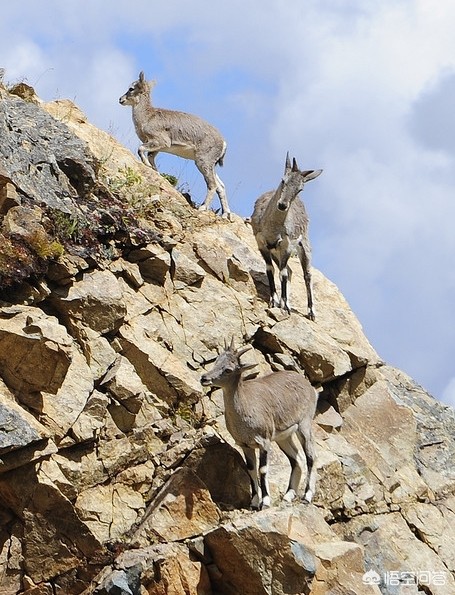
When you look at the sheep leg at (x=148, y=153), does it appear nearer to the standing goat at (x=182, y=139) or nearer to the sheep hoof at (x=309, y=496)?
the standing goat at (x=182, y=139)

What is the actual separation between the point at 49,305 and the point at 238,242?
5.67 metres

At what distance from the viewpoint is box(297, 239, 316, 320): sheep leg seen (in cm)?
2008

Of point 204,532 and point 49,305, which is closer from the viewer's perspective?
point 204,532

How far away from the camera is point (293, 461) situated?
16125 mm

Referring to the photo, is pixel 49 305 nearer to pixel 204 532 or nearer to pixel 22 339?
pixel 22 339

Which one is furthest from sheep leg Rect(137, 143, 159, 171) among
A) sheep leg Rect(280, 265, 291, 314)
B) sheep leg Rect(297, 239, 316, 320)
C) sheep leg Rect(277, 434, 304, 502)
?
sheep leg Rect(277, 434, 304, 502)

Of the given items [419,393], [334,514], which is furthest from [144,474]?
[419,393]

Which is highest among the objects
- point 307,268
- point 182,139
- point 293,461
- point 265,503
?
point 182,139

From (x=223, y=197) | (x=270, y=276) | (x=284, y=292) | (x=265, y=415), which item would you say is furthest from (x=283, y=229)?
(x=265, y=415)

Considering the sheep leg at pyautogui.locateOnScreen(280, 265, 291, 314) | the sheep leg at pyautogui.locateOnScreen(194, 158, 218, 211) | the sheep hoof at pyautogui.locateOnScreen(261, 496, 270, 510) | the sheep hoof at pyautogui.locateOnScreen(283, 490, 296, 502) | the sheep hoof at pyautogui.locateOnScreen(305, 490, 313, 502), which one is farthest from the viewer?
the sheep leg at pyautogui.locateOnScreen(194, 158, 218, 211)

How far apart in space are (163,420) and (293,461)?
6.86 ft

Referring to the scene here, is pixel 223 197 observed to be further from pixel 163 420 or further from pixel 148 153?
pixel 163 420

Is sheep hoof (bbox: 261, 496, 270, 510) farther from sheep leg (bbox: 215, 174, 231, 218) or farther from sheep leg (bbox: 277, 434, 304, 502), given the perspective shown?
sheep leg (bbox: 215, 174, 231, 218)

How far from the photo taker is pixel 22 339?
14461mm
